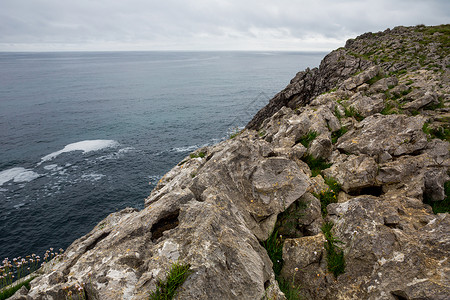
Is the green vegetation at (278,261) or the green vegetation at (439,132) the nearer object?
the green vegetation at (278,261)

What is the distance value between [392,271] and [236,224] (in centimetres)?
444

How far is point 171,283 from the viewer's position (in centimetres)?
559

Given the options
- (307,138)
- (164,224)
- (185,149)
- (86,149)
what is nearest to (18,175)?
(86,149)

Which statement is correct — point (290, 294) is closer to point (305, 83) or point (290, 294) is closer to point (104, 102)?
point (305, 83)

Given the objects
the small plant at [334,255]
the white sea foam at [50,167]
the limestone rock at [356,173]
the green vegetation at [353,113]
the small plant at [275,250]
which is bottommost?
the white sea foam at [50,167]

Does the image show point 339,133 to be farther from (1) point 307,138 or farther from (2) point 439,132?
(2) point 439,132

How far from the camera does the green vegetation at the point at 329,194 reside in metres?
10.2

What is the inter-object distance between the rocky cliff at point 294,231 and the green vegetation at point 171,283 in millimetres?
101

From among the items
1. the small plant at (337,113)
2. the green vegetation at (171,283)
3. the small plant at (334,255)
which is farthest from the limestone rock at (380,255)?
the small plant at (337,113)

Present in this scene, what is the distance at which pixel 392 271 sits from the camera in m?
6.55

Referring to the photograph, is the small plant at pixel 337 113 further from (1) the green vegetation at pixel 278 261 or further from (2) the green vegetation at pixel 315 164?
(1) the green vegetation at pixel 278 261

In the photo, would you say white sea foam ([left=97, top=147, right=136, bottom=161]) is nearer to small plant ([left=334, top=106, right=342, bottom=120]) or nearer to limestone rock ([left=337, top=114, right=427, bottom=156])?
small plant ([left=334, top=106, right=342, bottom=120])

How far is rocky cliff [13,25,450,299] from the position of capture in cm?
615

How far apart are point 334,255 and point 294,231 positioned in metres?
1.63
